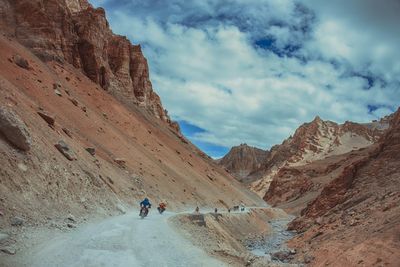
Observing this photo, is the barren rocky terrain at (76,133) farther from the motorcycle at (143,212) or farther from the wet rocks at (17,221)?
the motorcycle at (143,212)

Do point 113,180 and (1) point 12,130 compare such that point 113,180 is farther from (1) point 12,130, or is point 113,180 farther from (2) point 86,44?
(2) point 86,44

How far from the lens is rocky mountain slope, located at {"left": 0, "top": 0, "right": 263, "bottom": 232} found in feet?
58.8

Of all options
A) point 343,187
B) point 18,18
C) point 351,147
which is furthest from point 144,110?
point 351,147

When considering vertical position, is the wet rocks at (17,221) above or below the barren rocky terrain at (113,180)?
below

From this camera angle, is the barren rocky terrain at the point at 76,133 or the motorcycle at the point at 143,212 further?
the motorcycle at the point at 143,212

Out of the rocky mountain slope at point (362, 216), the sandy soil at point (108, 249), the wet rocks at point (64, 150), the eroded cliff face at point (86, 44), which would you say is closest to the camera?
the sandy soil at point (108, 249)

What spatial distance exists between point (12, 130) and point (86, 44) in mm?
58386

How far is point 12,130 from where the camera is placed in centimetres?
1778

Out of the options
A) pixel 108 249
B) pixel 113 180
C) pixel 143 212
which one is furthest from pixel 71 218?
pixel 113 180

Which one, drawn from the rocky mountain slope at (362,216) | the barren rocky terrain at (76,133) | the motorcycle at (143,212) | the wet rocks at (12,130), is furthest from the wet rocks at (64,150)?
the rocky mountain slope at (362,216)

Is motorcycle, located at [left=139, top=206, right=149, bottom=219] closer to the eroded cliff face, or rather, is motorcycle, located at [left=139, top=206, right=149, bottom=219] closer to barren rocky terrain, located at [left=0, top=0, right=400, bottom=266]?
barren rocky terrain, located at [left=0, top=0, right=400, bottom=266]

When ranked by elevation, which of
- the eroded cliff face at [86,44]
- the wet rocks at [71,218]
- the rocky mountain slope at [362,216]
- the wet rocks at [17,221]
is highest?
the eroded cliff face at [86,44]

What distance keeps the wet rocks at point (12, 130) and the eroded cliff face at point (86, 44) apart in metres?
45.8

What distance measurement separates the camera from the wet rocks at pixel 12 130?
693 inches
